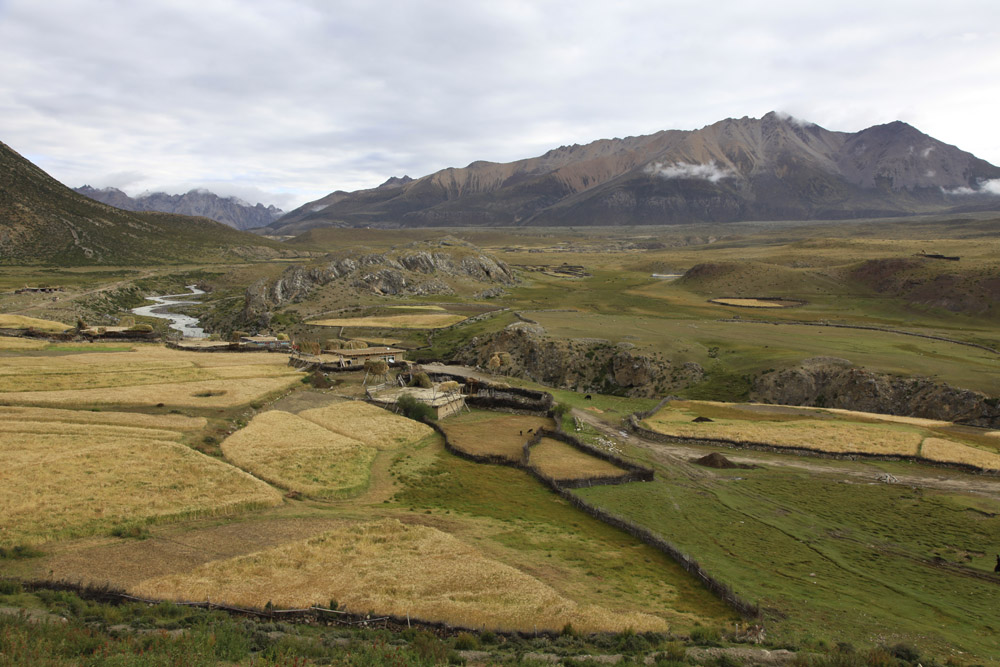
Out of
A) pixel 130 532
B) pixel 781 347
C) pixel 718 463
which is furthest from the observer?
pixel 781 347

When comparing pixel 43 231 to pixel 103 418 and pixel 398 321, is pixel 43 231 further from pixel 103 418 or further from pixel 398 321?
pixel 103 418

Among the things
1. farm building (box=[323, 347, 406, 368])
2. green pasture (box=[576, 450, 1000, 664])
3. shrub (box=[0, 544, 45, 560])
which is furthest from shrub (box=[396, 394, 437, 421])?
shrub (box=[0, 544, 45, 560])

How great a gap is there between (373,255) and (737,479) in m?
117

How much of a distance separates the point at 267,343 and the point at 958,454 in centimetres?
7951

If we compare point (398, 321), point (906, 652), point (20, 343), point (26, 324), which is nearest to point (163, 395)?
point (20, 343)

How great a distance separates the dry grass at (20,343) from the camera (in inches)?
2576

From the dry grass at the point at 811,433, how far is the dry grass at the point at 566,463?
30.4ft

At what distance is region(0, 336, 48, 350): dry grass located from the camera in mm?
65438

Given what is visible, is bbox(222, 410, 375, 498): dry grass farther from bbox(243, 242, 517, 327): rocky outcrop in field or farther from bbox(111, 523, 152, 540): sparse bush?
bbox(243, 242, 517, 327): rocky outcrop in field

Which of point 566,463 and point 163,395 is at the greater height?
point 163,395

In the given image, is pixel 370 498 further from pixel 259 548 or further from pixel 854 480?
pixel 854 480

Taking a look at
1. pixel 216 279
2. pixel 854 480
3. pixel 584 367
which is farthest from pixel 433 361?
pixel 216 279

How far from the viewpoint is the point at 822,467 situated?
39.2 meters

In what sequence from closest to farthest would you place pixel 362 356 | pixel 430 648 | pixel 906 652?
pixel 430 648, pixel 906 652, pixel 362 356
